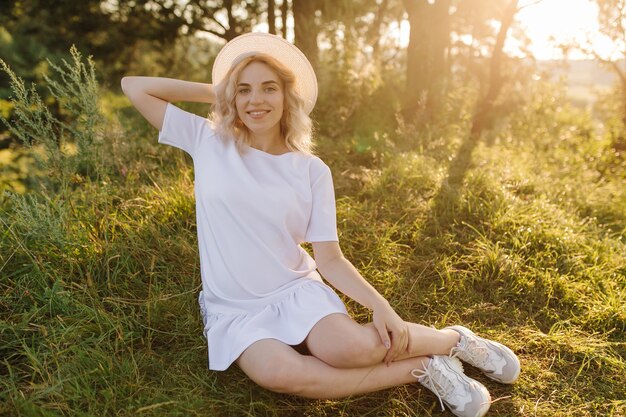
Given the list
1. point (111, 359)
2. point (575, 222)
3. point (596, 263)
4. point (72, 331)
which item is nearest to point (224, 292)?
point (111, 359)

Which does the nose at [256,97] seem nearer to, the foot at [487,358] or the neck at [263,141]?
the neck at [263,141]

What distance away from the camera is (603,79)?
568 inches

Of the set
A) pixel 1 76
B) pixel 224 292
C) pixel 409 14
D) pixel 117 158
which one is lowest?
pixel 224 292

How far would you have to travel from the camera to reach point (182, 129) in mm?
2363

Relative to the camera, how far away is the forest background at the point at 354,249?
2.22 metres

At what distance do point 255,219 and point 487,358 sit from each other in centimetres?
134

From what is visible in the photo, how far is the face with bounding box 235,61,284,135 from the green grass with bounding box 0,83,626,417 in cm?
109

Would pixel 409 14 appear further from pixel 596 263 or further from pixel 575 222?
pixel 596 263

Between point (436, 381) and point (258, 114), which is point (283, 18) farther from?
point (436, 381)

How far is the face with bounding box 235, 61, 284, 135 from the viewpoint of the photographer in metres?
2.25

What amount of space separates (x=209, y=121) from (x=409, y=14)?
4227 mm

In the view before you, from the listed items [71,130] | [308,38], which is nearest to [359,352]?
[71,130]

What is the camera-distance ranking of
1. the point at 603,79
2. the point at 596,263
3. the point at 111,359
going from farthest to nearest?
1. the point at 603,79
2. the point at 596,263
3. the point at 111,359

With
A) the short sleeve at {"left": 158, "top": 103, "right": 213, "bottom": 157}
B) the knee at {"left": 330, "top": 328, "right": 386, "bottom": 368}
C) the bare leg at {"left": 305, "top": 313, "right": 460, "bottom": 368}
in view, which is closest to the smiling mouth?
the short sleeve at {"left": 158, "top": 103, "right": 213, "bottom": 157}
